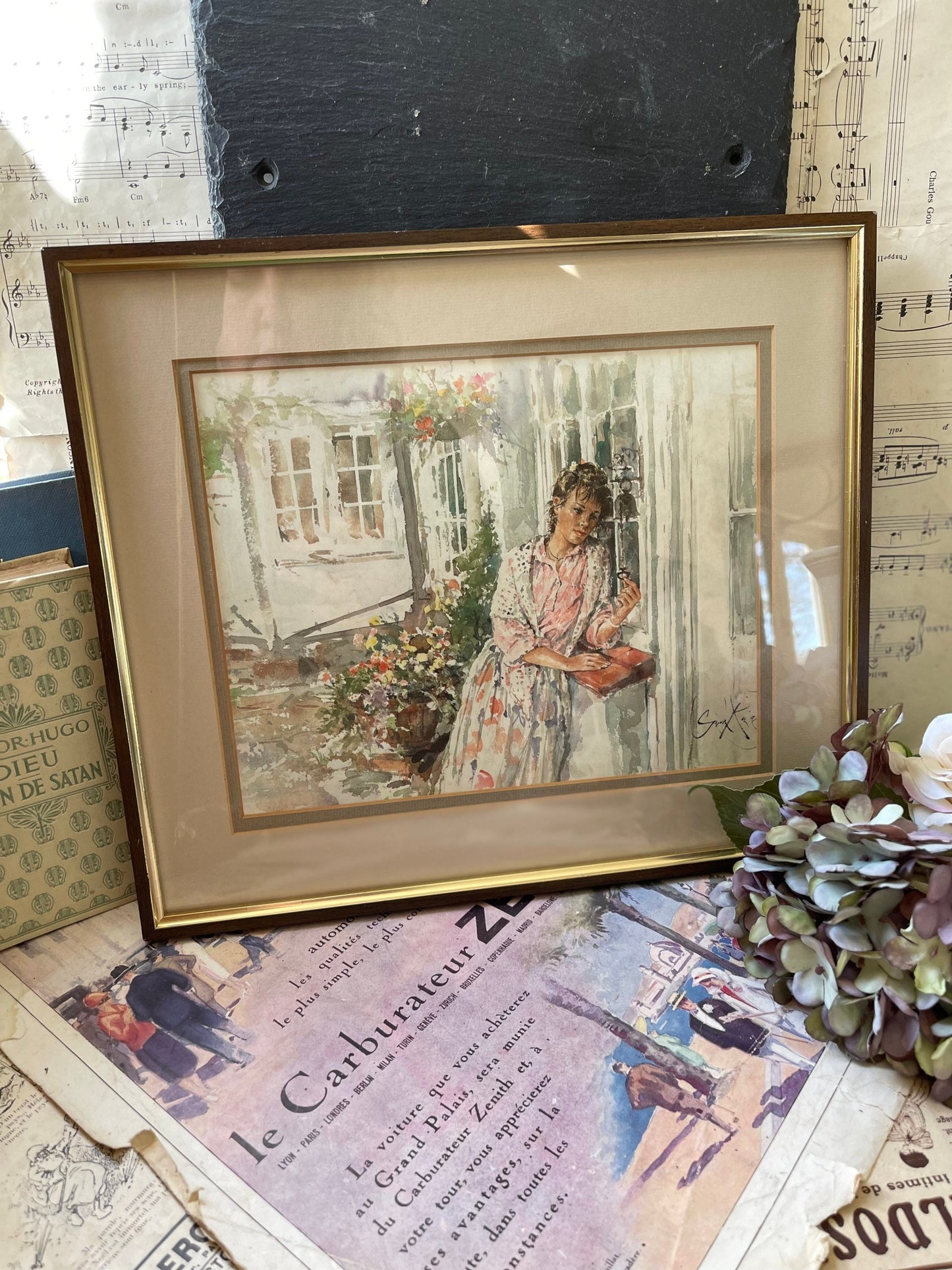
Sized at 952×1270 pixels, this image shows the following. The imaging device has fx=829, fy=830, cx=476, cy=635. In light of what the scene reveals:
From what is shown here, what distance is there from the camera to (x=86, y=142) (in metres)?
0.83

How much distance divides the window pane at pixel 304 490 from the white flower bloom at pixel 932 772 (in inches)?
22.7

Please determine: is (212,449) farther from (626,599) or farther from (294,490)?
(626,599)

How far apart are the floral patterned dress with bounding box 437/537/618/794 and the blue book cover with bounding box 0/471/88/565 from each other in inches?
16.9

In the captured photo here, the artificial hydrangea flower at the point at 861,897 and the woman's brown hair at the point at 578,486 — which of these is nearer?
the artificial hydrangea flower at the point at 861,897

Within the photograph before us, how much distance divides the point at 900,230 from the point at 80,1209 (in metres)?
1.18

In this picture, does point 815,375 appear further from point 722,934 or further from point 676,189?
point 722,934

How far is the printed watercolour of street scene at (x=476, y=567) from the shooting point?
77 centimetres

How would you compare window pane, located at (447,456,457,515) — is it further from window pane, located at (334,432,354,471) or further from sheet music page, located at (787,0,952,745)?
sheet music page, located at (787,0,952,745)

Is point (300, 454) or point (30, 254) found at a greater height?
point (30, 254)

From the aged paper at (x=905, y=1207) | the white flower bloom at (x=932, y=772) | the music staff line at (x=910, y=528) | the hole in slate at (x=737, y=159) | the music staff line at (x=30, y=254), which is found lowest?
the aged paper at (x=905, y=1207)

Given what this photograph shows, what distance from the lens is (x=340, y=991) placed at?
75cm

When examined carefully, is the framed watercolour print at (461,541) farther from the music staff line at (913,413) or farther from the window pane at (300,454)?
the music staff line at (913,413)
